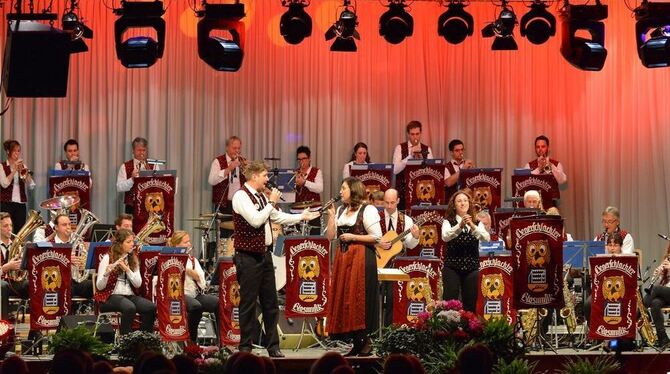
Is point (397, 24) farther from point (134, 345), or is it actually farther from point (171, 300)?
point (134, 345)

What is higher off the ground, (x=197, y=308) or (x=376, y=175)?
(x=376, y=175)

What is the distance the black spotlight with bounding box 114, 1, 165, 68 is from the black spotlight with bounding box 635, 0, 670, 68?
15.7 ft

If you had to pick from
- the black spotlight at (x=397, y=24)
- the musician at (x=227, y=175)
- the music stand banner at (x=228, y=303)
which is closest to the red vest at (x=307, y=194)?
the musician at (x=227, y=175)

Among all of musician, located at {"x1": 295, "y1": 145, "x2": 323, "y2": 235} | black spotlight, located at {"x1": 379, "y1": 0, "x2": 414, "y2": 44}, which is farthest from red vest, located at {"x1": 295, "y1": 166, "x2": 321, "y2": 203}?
black spotlight, located at {"x1": 379, "y1": 0, "x2": 414, "y2": 44}

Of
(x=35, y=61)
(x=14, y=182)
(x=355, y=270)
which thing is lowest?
(x=355, y=270)

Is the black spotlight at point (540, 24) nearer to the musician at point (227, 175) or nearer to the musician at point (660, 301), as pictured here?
the musician at point (660, 301)

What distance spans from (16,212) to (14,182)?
374 millimetres

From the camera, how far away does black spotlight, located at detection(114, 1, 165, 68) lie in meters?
12.8

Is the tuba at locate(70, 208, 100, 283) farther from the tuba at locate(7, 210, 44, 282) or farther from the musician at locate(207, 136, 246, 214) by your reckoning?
the musician at locate(207, 136, 246, 214)

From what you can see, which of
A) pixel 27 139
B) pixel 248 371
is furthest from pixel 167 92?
pixel 248 371

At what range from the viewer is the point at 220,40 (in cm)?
1281

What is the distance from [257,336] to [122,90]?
661 cm

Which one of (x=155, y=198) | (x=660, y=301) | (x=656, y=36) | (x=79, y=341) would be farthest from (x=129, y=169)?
(x=660, y=301)

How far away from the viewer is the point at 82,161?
16750 mm
